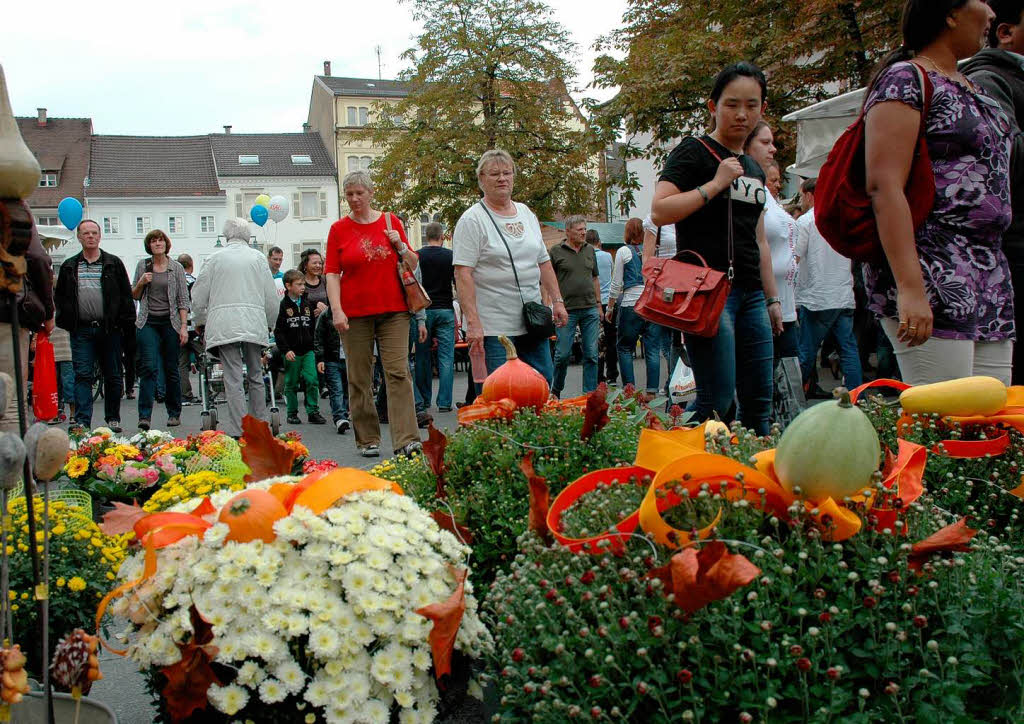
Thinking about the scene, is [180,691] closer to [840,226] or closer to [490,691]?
[490,691]

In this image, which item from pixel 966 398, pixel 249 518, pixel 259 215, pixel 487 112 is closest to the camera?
pixel 249 518

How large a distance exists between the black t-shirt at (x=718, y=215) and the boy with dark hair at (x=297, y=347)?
723 cm

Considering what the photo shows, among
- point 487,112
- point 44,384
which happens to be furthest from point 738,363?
point 487,112

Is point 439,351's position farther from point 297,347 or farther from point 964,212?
point 964,212

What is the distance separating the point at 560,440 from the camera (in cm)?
282

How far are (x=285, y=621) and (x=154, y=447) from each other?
4.42 metres

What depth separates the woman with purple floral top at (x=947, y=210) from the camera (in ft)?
8.91

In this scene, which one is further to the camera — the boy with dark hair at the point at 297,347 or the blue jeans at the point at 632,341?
the boy with dark hair at the point at 297,347

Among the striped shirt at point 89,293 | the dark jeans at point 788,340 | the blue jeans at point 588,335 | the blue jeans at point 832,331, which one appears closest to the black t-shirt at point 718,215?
the dark jeans at point 788,340

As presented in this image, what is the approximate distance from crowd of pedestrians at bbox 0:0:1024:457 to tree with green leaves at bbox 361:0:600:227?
2004cm

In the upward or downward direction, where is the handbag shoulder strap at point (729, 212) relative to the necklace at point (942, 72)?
downward

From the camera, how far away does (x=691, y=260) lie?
13.6 ft

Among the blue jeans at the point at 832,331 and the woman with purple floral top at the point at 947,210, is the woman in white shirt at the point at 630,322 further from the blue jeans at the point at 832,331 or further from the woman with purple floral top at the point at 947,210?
the woman with purple floral top at the point at 947,210

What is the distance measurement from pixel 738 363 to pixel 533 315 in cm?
151
